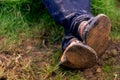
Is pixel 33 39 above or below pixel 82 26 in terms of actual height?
below

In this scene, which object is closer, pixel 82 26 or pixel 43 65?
pixel 82 26

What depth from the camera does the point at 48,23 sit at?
104 inches

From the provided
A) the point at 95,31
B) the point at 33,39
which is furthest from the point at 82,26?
the point at 33,39

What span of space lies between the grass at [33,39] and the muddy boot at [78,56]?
107 mm

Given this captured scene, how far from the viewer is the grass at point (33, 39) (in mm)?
2131

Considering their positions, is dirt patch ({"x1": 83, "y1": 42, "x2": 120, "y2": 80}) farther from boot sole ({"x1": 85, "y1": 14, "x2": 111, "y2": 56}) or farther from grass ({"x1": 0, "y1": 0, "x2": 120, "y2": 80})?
boot sole ({"x1": 85, "y1": 14, "x2": 111, "y2": 56})

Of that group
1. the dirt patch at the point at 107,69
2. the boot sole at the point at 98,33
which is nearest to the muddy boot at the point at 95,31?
the boot sole at the point at 98,33

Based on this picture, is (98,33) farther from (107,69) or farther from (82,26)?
(107,69)

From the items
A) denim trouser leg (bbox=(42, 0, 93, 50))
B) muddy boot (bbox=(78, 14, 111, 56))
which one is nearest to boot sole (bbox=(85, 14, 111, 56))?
muddy boot (bbox=(78, 14, 111, 56))

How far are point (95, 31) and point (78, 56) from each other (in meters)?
0.19

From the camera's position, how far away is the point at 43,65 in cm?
221

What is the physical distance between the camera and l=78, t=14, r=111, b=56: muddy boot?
1.87 m

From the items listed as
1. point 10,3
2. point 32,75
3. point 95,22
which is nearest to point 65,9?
point 95,22

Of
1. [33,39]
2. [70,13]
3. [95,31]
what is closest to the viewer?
[95,31]
